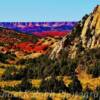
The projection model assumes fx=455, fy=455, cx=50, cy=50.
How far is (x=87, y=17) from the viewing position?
154 metres

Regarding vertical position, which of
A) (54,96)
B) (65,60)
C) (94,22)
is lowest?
(54,96)

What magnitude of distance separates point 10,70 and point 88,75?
24.8 m

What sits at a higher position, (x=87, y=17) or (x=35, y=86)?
(x=87, y=17)

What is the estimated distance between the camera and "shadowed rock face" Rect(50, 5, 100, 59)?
140 m

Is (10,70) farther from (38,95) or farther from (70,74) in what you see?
(38,95)

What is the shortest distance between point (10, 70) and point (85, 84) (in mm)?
30035

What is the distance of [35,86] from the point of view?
10356 centimetres

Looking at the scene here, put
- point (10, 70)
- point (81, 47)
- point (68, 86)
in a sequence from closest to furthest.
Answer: point (68, 86), point (10, 70), point (81, 47)

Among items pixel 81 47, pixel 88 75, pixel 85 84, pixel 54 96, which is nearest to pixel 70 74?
pixel 88 75

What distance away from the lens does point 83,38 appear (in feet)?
477

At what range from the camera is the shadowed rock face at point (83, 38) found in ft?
459

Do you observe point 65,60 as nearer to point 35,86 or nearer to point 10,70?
point 10,70

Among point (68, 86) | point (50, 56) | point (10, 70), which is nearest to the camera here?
point (68, 86)

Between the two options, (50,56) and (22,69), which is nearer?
(22,69)
